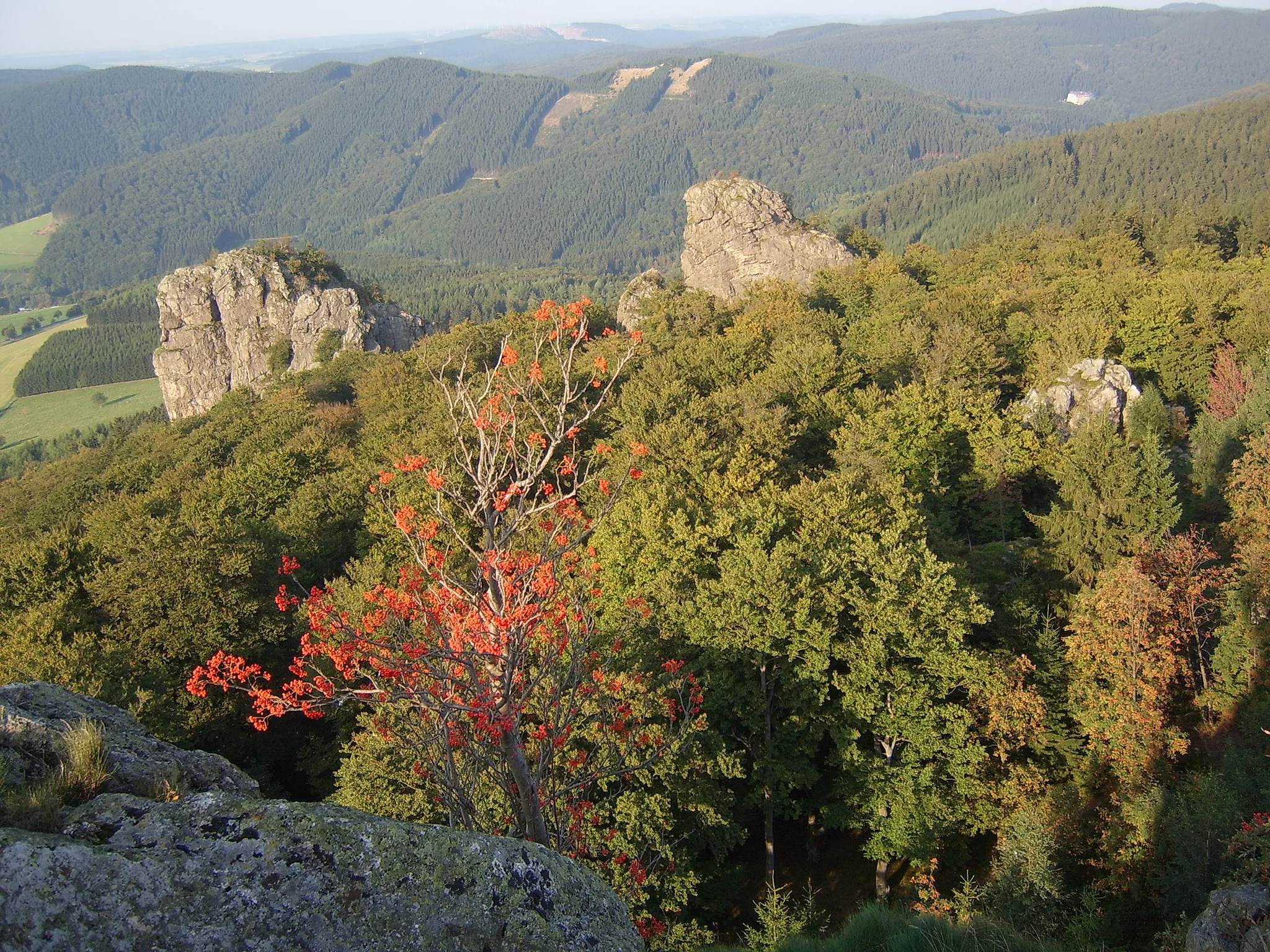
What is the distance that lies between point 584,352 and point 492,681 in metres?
43.6

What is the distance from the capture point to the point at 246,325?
93.0m

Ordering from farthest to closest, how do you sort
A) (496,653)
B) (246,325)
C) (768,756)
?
1. (246,325)
2. (768,756)
3. (496,653)

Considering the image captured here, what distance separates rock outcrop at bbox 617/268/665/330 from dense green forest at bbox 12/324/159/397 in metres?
150

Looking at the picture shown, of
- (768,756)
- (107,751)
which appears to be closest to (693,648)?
(768,756)

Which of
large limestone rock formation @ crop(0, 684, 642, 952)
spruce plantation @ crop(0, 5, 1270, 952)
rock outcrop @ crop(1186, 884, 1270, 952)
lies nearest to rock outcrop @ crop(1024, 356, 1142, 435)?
spruce plantation @ crop(0, 5, 1270, 952)

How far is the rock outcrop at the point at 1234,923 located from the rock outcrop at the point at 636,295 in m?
61.1

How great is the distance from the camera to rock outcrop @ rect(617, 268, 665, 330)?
73188mm

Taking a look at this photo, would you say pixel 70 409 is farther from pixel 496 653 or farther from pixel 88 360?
pixel 496 653

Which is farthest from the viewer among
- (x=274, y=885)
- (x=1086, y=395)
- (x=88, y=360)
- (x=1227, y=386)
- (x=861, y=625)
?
(x=88, y=360)

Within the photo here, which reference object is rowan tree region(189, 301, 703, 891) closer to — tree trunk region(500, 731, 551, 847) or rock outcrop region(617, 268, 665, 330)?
tree trunk region(500, 731, 551, 847)

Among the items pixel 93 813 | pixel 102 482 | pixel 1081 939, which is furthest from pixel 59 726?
pixel 102 482

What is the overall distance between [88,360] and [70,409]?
85.8 feet

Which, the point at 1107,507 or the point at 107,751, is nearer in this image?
the point at 107,751

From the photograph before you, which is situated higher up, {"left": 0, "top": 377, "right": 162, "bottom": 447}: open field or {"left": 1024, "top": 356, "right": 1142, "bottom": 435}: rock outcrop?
{"left": 1024, "top": 356, "right": 1142, "bottom": 435}: rock outcrop
